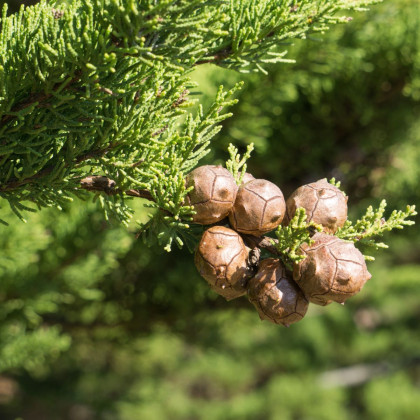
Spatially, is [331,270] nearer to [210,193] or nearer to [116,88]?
[210,193]

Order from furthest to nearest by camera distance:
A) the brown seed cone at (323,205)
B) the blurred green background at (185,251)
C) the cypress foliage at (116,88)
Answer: the blurred green background at (185,251) < the brown seed cone at (323,205) < the cypress foliage at (116,88)

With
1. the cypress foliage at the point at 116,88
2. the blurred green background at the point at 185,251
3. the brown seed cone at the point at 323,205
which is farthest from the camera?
the blurred green background at the point at 185,251

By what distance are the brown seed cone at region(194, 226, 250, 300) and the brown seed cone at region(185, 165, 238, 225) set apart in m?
0.03

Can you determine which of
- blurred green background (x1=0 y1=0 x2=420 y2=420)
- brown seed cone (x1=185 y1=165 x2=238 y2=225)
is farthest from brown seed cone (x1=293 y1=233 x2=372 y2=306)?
blurred green background (x1=0 y1=0 x2=420 y2=420)

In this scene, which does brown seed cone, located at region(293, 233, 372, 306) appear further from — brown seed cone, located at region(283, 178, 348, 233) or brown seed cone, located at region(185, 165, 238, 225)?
brown seed cone, located at region(185, 165, 238, 225)

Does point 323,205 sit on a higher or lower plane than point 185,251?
higher

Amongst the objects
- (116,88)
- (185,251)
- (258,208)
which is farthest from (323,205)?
(185,251)

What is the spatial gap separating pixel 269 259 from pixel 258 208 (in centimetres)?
9

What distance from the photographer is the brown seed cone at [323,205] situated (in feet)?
2.73

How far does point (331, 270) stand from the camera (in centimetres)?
78

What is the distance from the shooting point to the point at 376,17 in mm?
2318

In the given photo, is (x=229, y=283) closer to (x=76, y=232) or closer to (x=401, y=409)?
(x=76, y=232)

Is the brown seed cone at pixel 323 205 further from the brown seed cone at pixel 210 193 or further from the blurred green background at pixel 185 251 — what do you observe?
the blurred green background at pixel 185 251

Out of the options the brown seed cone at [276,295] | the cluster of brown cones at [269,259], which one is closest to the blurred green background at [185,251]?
the cluster of brown cones at [269,259]
